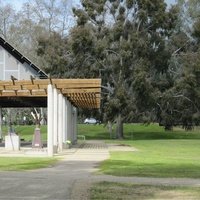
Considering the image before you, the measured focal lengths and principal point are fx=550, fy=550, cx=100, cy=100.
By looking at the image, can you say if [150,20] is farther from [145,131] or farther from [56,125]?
[56,125]

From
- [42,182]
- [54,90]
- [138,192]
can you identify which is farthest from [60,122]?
[138,192]

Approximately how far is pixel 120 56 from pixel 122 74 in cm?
198

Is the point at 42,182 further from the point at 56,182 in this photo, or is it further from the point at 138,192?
the point at 138,192

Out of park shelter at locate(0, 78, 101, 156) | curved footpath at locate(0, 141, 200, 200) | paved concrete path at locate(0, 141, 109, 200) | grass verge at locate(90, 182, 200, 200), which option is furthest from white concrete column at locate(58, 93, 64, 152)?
grass verge at locate(90, 182, 200, 200)

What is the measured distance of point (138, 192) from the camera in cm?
1208

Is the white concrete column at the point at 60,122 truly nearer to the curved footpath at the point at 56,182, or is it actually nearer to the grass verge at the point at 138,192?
the curved footpath at the point at 56,182

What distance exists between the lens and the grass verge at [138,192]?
1140cm

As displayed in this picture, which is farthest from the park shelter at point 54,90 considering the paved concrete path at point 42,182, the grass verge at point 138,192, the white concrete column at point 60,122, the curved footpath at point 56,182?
the grass verge at point 138,192

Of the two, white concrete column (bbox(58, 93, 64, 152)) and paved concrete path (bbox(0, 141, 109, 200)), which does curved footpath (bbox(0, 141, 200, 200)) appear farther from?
white concrete column (bbox(58, 93, 64, 152))

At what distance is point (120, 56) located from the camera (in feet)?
167

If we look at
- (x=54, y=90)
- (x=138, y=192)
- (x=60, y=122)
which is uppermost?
(x=54, y=90)

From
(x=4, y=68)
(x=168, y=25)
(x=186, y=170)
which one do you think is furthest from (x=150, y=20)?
(x=186, y=170)

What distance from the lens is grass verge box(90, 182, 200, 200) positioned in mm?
11398

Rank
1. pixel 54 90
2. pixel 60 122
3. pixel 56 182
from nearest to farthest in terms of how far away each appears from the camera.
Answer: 1. pixel 56 182
2. pixel 54 90
3. pixel 60 122
